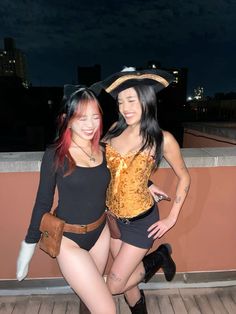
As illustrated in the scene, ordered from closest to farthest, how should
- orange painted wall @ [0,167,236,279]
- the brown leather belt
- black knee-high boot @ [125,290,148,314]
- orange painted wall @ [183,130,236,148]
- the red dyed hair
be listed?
the red dyed hair < the brown leather belt < black knee-high boot @ [125,290,148,314] < orange painted wall @ [0,167,236,279] < orange painted wall @ [183,130,236,148]

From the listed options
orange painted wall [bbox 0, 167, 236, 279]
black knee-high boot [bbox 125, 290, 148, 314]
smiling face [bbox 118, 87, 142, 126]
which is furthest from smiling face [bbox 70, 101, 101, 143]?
black knee-high boot [bbox 125, 290, 148, 314]

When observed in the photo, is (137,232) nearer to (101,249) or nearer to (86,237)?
(101,249)

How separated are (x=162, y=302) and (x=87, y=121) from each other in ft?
7.25

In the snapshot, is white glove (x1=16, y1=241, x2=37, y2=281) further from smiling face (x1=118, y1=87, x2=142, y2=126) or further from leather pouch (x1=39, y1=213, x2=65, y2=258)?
smiling face (x1=118, y1=87, x2=142, y2=126)

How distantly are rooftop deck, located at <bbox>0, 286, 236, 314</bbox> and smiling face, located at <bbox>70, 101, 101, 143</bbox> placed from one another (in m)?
1.97

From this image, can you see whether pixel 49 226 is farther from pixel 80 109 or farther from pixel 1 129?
pixel 1 129

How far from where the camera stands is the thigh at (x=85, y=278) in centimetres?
211

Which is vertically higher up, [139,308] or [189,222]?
[189,222]

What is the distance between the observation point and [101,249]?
243cm

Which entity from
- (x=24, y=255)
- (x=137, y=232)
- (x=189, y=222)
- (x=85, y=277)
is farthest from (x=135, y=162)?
(x=189, y=222)

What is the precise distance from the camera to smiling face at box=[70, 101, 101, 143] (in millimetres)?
2078

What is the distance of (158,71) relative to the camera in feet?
7.55

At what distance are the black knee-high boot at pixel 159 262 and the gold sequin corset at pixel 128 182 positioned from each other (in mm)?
690

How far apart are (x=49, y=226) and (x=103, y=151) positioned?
2.36 ft
